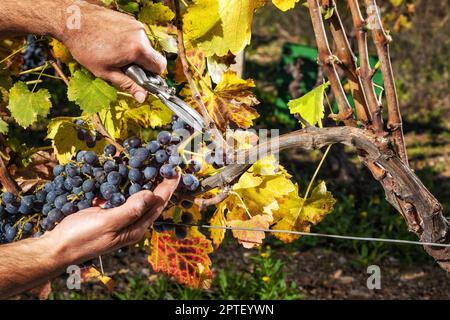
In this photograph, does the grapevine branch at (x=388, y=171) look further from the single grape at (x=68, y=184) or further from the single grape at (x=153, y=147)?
the single grape at (x=68, y=184)

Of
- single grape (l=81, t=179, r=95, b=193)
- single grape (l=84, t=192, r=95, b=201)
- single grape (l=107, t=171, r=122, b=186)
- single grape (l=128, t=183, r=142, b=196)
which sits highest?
single grape (l=107, t=171, r=122, b=186)

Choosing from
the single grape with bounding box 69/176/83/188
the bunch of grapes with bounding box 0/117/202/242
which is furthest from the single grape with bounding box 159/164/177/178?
the single grape with bounding box 69/176/83/188

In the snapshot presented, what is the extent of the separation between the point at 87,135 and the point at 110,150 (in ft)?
0.60

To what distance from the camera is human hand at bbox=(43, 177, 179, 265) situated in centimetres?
138

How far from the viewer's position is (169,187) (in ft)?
4.68

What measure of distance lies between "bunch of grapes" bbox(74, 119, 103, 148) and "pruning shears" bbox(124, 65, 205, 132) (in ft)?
0.82

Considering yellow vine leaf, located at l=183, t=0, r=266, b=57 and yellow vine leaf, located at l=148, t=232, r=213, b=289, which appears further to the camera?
yellow vine leaf, located at l=148, t=232, r=213, b=289

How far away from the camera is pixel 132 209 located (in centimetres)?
136

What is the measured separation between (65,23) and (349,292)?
8.75 feet

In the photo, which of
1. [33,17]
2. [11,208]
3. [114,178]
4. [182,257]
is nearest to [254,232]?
[182,257]

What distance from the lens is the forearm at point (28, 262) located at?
141cm

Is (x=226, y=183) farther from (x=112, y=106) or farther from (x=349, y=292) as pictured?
(x=349, y=292)

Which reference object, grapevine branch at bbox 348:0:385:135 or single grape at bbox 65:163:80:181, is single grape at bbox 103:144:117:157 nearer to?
single grape at bbox 65:163:80:181
